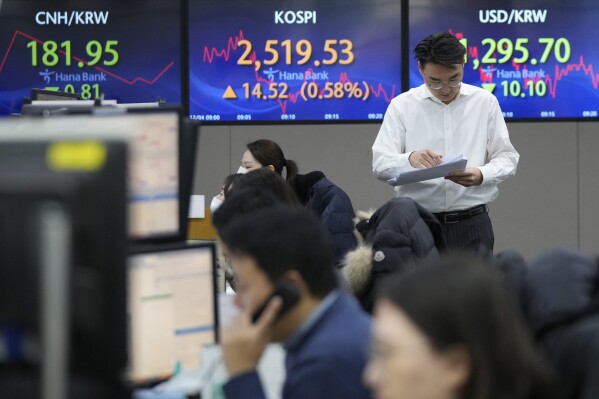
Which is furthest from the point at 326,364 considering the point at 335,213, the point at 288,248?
the point at 335,213

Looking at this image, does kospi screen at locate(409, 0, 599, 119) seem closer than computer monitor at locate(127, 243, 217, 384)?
No

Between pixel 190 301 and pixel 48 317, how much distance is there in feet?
3.42

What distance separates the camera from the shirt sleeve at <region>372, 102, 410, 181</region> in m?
3.65

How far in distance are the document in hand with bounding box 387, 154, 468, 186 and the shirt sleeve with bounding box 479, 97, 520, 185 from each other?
0.28 m

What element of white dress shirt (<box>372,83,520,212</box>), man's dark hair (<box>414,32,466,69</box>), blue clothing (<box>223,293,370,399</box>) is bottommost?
blue clothing (<box>223,293,370,399</box>)

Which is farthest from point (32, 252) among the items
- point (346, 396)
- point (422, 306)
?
point (346, 396)

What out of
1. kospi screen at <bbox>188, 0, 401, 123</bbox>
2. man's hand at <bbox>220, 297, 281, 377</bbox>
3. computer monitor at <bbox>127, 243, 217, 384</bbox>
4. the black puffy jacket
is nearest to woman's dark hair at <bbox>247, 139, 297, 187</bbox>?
kospi screen at <bbox>188, 0, 401, 123</bbox>

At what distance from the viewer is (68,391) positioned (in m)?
0.90

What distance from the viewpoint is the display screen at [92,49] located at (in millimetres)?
5422

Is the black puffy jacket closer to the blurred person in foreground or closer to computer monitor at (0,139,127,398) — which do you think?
the blurred person in foreground

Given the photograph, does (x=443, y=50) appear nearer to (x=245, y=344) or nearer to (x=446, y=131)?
(x=446, y=131)

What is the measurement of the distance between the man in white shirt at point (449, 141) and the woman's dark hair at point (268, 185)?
2.55 feet

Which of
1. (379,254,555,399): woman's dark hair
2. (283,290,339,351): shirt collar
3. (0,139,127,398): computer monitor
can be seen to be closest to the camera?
(0,139,127,398): computer monitor

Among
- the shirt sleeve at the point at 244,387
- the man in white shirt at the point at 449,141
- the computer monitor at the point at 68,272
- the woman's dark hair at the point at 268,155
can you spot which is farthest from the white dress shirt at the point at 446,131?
the computer monitor at the point at 68,272
